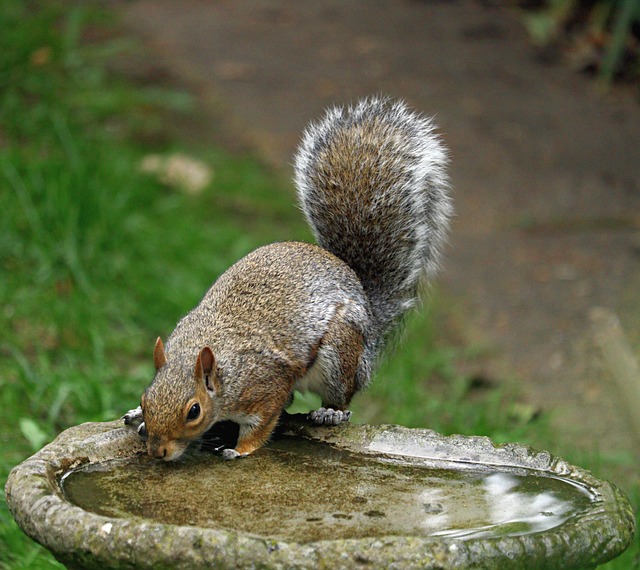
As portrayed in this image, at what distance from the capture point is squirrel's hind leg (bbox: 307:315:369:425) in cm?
295

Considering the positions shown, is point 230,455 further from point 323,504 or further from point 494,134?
point 494,134

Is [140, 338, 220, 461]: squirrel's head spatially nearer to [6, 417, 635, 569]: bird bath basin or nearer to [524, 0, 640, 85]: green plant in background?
[6, 417, 635, 569]: bird bath basin

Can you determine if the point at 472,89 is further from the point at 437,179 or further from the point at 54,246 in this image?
the point at 437,179

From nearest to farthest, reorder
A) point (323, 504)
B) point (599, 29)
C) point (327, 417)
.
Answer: point (323, 504), point (327, 417), point (599, 29)

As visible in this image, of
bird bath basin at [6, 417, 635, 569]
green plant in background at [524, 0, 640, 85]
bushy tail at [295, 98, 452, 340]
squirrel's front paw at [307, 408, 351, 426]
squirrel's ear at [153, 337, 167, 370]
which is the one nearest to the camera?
bird bath basin at [6, 417, 635, 569]

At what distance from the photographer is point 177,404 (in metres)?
2.58

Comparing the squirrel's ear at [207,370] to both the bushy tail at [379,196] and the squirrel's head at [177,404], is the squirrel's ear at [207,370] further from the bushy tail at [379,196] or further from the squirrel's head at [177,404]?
the bushy tail at [379,196]

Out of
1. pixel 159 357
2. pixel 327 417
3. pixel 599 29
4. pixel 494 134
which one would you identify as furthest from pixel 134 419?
pixel 599 29

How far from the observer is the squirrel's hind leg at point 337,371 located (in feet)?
9.68

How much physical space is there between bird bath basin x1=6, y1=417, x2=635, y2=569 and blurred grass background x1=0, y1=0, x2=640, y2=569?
2.29ft

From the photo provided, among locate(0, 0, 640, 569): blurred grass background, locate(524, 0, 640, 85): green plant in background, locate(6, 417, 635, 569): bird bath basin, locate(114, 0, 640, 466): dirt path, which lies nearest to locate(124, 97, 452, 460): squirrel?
locate(6, 417, 635, 569): bird bath basin

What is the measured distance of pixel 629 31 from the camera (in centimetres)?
802

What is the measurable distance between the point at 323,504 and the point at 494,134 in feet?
18.1

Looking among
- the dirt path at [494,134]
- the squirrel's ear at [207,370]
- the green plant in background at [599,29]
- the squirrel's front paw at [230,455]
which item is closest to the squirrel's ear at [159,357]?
the squirrel's ear at [207,370]
